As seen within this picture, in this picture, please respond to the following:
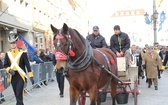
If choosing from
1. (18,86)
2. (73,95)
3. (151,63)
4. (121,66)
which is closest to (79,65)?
(73,95)

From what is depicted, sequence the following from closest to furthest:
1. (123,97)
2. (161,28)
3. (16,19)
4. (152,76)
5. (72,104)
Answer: (72,104) → (123,97) → (152,76) → (161,28) → (16,19)

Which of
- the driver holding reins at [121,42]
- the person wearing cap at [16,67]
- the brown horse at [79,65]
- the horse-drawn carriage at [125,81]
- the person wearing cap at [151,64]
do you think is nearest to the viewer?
the brown horse at [79,65]

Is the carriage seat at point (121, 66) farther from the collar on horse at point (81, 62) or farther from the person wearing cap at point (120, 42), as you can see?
the collar on horse at point (81, 62)

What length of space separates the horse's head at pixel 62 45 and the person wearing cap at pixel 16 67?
2.17 m

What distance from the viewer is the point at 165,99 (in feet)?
31.7

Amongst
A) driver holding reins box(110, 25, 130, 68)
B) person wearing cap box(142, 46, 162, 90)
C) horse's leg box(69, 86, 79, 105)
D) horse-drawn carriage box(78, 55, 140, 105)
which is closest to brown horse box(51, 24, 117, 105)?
horse's leg box(69, 86, 79, 105)

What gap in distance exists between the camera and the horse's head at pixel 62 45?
482 cm

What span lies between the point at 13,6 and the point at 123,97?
18.9 meters

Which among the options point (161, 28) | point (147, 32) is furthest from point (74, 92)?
point (147, 32)

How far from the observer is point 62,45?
489 cm

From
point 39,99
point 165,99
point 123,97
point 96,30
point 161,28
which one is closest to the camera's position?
point 96,30

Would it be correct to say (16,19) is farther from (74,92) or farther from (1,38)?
(74,92)

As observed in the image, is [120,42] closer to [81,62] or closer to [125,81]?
[125,81]

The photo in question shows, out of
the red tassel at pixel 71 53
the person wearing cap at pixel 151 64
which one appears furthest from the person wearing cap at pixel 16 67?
the person wearing cap at pixel 151 64
